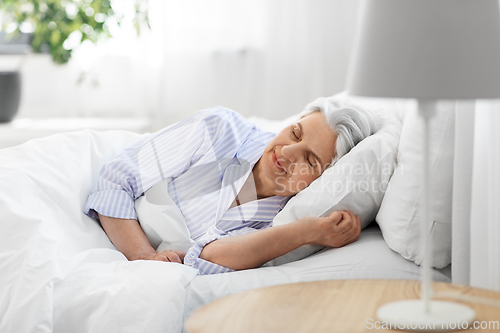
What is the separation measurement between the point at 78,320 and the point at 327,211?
1.97 feet

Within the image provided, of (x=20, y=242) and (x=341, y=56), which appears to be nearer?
(x=20, y=242)

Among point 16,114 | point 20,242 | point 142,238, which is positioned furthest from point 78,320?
point 16,114

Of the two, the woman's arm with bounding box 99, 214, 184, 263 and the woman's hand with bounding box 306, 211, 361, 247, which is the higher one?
the woman's hand with bounding box 306, 211, 361, 247

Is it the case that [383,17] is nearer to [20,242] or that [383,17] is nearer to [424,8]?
[424,8]

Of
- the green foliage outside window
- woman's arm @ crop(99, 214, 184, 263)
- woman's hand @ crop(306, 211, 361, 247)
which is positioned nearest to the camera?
woman's hand @ crop(306, 211, 361, 247)

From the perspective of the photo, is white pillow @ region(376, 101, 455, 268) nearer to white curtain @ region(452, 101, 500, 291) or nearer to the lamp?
white curtain @ region(452, 101, 500, 291)

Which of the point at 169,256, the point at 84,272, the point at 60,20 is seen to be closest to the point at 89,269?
the point at 84,272

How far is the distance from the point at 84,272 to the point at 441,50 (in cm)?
83

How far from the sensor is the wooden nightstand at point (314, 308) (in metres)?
0.70

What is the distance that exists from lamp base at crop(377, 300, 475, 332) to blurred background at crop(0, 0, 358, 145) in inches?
85.0

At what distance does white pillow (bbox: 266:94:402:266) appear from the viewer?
122 centimetres

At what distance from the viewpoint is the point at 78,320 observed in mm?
983

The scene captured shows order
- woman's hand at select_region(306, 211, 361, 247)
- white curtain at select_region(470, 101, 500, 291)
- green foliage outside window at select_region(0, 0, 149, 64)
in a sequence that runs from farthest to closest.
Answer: green foliage outside window at select_region(0, 0, 149, 64) < woman's hand at select_region(306, 211, 361, 247) < white curtain at select_region(470, 101, 500, 291)

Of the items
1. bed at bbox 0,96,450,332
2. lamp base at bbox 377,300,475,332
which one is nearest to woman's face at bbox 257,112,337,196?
bed at bbox 0,96,450,332
